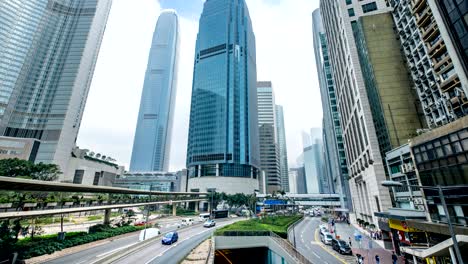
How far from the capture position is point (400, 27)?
45.0 m

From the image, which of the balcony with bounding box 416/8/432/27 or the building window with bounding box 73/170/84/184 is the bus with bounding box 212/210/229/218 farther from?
the building window with bounding box 73/170/84/184

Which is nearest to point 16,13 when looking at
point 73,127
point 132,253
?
point 73,127

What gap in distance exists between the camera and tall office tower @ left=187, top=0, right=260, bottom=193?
12450 centimetres

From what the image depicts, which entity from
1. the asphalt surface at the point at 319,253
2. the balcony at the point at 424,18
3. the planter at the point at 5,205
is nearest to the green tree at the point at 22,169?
the planter at the point at 5,205

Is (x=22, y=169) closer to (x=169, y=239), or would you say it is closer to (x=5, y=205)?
(x=5, y=205)

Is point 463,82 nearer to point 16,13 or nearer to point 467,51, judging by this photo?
point 467,51

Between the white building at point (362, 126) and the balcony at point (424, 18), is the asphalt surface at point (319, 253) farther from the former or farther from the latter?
the balcony at point (424, 18)

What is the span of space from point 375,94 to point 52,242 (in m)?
61.8

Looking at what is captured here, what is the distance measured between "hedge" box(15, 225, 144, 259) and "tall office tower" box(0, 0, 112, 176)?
84.5 m

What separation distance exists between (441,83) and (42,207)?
2501 inches

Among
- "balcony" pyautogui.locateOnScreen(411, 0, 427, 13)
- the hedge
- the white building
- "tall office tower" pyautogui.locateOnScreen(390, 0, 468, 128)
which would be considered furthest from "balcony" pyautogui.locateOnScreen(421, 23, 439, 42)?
the hedge

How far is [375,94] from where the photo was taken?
1734 inches

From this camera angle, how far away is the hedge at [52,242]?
24344 mm

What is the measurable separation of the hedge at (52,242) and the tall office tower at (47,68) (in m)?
84.5
